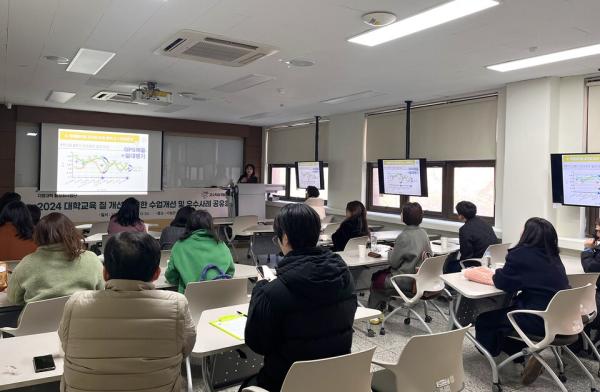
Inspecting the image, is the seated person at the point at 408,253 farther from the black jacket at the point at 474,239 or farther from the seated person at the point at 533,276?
the seated person at the point at 533,276

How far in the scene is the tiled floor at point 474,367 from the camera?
3.09 meters

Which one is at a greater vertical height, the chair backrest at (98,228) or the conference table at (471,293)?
the chair backrest at (98,228)

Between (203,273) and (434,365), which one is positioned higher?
(203,273)

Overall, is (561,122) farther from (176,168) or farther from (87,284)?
(176,168)

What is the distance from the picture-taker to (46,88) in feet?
21.3

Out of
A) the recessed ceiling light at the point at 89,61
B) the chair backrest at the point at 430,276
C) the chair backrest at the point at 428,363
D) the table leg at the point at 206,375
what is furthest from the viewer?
the recessed ceiling light at the point at 89,61

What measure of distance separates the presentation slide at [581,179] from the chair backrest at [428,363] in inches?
144

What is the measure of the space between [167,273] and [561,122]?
4723 millimetres

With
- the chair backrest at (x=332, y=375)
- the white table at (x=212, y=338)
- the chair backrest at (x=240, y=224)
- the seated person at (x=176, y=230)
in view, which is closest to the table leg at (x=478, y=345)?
the white table at (x=212, y=338)

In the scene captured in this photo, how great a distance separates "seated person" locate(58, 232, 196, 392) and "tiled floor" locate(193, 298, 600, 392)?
5.39 ft

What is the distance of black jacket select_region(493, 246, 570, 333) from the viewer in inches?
114

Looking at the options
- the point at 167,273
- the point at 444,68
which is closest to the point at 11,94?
the point at 167,273

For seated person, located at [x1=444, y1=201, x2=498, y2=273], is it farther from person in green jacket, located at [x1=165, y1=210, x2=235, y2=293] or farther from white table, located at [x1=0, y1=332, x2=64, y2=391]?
white table, located at [x1=0, y1=332, x2=64, y2=391]

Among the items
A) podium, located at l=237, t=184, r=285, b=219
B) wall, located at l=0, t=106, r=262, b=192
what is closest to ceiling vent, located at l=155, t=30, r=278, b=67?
podium, located at l=237, t=184, r=285, b=219
